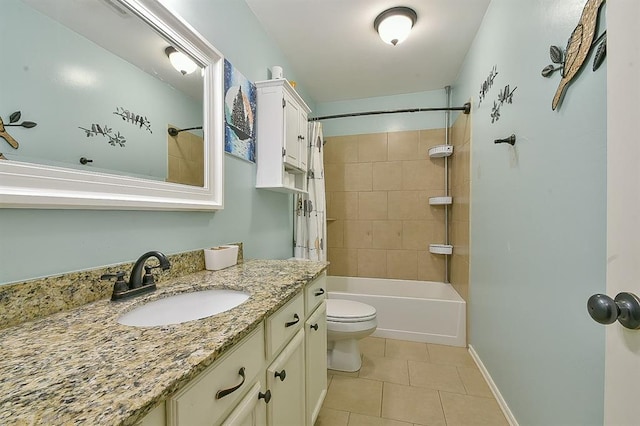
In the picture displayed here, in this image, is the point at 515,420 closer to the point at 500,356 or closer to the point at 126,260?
the point at 500,356

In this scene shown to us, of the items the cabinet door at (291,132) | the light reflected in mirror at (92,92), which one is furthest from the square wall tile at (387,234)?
the light reflected in mirror at (92,92)

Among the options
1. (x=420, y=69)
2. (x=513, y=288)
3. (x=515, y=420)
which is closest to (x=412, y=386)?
(x=515, y=420)

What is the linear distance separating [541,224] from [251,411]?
1279mm

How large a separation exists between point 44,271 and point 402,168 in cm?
289

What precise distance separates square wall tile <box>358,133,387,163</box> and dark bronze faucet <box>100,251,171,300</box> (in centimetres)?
256

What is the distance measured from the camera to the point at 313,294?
1.24 metres

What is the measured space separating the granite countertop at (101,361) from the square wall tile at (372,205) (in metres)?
2.37

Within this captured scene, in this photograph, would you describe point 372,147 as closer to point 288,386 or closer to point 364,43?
point 364,43

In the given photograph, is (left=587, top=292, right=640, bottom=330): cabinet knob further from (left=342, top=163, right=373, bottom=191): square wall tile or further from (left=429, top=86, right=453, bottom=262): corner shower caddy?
(left=342, top=163, right=373, bottom=191): square wall tile

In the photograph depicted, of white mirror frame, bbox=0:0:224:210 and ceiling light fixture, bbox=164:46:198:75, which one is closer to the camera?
white mirror frame, bbox=0:0:224:210

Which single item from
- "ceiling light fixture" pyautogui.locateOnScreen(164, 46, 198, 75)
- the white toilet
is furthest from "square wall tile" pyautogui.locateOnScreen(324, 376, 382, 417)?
"ceiling light fixture" pyautogui.locateOnScreen(164, 46, 198, 75)

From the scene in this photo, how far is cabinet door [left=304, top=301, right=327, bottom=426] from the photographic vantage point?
1.16 m

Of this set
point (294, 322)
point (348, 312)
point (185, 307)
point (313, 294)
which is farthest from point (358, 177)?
point (185, 307)

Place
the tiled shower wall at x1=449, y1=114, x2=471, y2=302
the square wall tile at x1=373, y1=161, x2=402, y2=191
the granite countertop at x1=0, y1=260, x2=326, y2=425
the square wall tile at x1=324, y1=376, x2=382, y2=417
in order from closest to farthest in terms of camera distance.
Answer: the granite countertop at x1=0, y1=260, x2=326, y2=425 → the square wall tile at x1=324, y1=376, x2=382, y2=417 → the tiled shower wall at x1=449, y1=114, x2=471, y2=302 → the square wall tile at x1=373, y1=161, x2=402, y2=191
